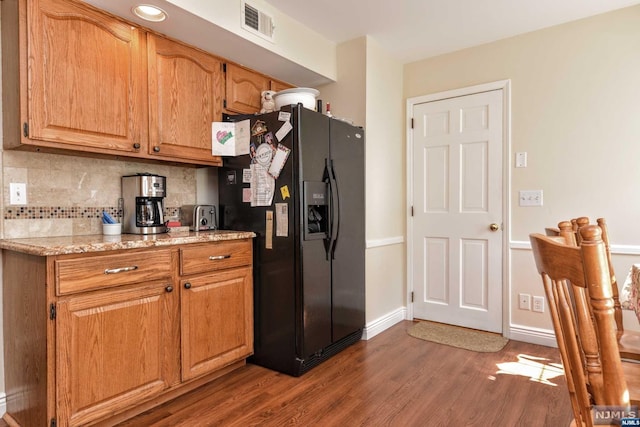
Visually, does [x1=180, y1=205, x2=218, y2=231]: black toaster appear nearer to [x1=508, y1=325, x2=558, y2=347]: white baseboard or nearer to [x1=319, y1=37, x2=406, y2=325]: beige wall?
[x1=319, y1=37, x2=406, y2=325]: beige wall

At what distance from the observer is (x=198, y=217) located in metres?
2.63

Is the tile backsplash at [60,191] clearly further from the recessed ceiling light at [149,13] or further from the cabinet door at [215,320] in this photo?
the recessed ceiling light at [149,13]

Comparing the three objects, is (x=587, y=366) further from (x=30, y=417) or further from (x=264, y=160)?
(x=30, y=417)

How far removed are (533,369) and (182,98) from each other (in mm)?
2931

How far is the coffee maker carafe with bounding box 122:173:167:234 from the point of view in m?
2.28

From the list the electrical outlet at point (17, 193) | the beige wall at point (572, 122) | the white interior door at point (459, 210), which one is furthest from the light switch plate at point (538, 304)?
the electrical outlet at point (17, 193)

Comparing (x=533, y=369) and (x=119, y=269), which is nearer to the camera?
(x=119, y=269)

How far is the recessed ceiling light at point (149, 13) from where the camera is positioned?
2051 mm

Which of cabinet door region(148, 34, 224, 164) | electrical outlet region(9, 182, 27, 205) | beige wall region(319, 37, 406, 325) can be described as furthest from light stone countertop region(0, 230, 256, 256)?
beige wall region(319, 37, 406, 325)

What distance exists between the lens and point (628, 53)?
2.65m

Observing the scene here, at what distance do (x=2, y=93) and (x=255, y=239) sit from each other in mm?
1597

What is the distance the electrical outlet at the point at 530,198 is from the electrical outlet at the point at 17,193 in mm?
3401

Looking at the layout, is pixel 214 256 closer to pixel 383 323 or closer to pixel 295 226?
pixel 295 226

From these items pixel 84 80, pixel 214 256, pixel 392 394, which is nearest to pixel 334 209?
pixel 214 256
